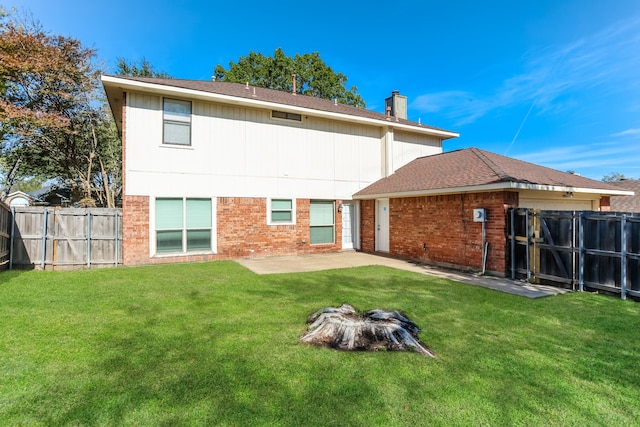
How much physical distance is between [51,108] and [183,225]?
10796 millimetres

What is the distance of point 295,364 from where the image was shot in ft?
10.5

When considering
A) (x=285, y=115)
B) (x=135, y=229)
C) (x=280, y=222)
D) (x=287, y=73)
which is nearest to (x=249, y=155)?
(x=285, y=115)

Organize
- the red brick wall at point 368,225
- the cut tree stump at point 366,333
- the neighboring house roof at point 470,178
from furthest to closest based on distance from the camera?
1. the red brick wall at point 368,225
2. the neighboring house roof at point 470,178
3. the cut tree stump at point 366,333

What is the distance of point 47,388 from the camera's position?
271 centimetres

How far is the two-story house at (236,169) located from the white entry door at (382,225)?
1187 mm

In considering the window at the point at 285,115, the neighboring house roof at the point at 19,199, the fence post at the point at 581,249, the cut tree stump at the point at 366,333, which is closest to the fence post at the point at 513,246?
the fence post at the point at 581,249

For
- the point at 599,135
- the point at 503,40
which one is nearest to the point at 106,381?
the point at 503,40

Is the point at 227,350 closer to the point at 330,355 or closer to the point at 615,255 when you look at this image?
the point at 330,355

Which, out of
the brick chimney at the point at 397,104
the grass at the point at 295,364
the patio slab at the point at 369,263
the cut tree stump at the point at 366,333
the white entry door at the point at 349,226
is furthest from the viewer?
the brick chimney at the point at 397,104

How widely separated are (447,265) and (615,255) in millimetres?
3967

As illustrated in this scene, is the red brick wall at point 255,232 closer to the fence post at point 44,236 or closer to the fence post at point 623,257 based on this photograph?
the fence post at point 44,236

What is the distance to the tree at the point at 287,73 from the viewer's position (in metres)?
27.2

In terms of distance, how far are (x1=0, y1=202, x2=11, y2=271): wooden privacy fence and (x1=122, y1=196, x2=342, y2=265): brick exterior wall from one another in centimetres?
259

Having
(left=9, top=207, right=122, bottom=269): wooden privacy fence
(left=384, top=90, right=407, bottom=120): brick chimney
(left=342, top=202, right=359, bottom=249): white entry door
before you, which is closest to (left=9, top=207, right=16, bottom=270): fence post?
(left=9, top=207, right=122, bottom=269): wooden privacy fence
